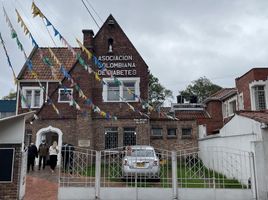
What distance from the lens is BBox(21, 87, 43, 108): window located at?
80.5 ft

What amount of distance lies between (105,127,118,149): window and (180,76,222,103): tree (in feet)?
79.3

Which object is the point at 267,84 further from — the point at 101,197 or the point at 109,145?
the point at 101,197

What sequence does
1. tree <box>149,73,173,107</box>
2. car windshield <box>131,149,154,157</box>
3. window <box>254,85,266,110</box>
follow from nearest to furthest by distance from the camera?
car windshield <box>131,149,154,157</box>
window <box>254,85,266,110</box>
tree <box>149,73,173,107</box>

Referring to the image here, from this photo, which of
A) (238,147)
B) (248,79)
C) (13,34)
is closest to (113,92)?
(248,79)

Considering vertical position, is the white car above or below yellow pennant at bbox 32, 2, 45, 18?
below

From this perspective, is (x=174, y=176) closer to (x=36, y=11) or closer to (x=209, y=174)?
(x=209, y=174)

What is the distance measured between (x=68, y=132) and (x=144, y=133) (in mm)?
5335

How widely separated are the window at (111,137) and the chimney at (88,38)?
20.4 feet

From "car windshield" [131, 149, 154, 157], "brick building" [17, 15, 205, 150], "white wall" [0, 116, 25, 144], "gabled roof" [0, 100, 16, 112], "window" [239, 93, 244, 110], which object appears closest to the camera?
"white wall" [0, 116, 25, 144]

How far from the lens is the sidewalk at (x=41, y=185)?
1082 cm

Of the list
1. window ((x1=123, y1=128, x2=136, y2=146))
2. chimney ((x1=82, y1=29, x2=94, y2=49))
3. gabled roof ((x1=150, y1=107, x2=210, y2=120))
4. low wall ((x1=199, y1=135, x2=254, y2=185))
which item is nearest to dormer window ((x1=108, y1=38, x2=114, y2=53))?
chimney ((x1=82, y1=29, x2=94, y2=49))

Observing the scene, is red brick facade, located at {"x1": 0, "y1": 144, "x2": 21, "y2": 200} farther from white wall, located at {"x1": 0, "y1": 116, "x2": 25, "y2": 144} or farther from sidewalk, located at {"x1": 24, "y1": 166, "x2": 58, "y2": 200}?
sidewalk, located at {"x1": 24, "y1": 166, "x2": 58, "y2": 200}

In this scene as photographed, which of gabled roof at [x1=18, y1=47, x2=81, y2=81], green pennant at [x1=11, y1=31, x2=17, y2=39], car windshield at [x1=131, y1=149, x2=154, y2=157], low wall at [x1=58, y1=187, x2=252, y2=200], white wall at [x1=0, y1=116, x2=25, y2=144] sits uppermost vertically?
gabled roof at [x1=18, y1=47, x2=81, y2=81]

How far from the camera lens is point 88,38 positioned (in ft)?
72.4
